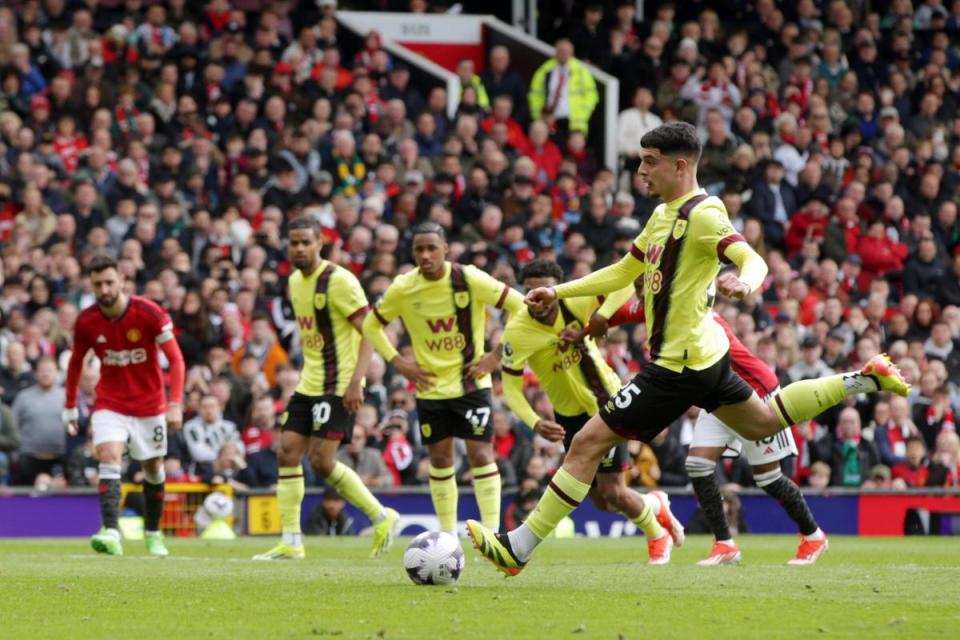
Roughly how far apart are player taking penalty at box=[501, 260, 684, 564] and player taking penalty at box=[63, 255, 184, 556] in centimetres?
302

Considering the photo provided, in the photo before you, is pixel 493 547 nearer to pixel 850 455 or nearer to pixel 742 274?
pixel 742 274

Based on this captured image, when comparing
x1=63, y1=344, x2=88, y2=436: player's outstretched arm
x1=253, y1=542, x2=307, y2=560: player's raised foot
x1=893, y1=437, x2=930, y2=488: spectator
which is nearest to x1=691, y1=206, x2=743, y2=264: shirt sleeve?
x1=253, y1=542, x2=307, y2=560: player's raised foot

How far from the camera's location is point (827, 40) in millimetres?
28594

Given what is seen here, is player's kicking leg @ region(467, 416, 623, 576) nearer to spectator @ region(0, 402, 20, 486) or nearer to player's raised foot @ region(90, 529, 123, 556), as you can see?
player's raised foot @ region(90, 529, 123, 556)

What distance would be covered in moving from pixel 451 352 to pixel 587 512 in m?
6.53

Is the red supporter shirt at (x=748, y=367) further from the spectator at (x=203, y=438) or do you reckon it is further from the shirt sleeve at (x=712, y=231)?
the spectator at (x=203, y=438)

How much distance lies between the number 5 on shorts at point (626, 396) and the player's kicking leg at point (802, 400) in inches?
30.6

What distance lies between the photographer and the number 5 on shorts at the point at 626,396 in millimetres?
9594

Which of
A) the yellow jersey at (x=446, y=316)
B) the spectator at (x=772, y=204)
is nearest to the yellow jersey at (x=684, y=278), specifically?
the yellow jersey at (x=446, y=316)

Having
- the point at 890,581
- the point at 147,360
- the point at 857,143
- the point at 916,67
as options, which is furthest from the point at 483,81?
the point at 890,581

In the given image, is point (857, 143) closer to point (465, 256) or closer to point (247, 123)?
point (465, 256)

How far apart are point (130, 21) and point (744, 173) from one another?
906 centimetres

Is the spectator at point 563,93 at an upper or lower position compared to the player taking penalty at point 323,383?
upper

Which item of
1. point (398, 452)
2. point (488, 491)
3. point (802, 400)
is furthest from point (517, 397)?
point (398, 452)
